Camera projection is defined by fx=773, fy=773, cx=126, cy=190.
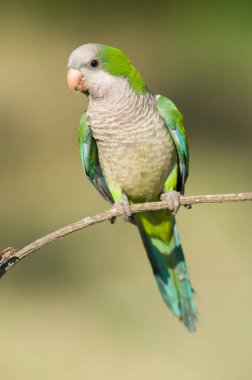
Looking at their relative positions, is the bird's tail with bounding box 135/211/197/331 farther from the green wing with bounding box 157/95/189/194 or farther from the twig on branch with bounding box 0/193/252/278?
the twig on branch with bounding box 0/193/252/278

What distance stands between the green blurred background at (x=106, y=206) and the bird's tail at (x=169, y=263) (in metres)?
0.17

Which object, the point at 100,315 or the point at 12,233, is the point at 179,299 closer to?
the point at 100,315

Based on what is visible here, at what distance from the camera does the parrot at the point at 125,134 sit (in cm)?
245

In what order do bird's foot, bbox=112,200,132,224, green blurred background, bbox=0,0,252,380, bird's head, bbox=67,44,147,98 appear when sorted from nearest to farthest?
Answer: bird's head, bbox=67,44,147,98
bird's foot, bbox=112,200,132,224
green blurred background, bbox=0,0,252,380

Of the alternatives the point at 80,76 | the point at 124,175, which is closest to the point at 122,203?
the point at 124,175

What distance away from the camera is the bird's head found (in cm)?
242

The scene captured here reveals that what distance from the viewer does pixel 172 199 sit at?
2545 millimetres

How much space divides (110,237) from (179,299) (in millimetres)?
1777

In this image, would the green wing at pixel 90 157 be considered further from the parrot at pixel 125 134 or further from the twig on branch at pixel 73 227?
the twig on branch at pixel 73 227

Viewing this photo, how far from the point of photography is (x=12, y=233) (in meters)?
4.49

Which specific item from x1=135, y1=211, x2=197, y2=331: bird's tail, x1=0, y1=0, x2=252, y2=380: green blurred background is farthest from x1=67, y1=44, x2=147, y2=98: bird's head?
x1=0, y1=0, x2=252, y2=380: green blurred background

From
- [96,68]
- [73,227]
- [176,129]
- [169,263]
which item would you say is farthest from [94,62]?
[169,263]

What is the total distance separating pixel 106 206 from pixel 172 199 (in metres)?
1.98

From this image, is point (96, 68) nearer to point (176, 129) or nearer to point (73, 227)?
point (176, 129)
